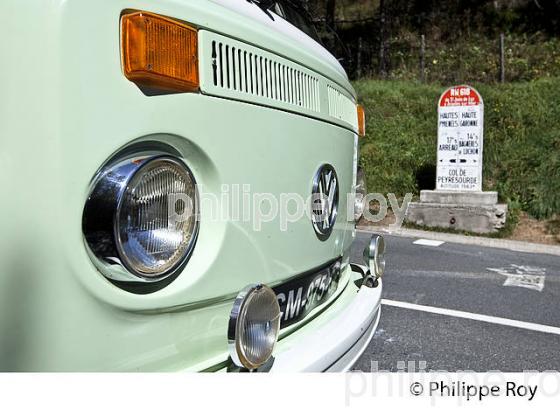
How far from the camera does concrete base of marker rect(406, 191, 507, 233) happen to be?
22.7 ft

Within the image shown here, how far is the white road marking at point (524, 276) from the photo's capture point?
14.4ft

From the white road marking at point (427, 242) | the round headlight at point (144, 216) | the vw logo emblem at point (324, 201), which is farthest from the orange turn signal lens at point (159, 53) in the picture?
the white road marking at point (427, 242)

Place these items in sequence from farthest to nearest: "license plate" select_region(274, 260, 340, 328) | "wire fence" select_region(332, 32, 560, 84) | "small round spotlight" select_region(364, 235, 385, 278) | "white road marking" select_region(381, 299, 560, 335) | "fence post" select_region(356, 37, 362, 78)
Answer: "fence post" select_region(356, 37, 362, 78), "wire fence" select_region(332, 32, 560, 84), "white road marking" select_region(381, 299, 560, 335), "small round spotlight" select_region(364, 235, 385, 278), "license plate" select_region(274, 260, 340, 328)

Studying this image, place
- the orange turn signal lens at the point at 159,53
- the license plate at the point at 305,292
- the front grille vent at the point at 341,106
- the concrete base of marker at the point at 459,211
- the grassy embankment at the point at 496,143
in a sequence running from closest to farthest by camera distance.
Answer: the orange turn signal lens at the point at 159,53, the license plate at the point at 305,292, the front grille vent at the point at 341,106, the concrete base of marker at the point at 459,211, the grassy embankment at the point at 496,143

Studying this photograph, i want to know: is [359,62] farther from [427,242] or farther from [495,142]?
[427,242]

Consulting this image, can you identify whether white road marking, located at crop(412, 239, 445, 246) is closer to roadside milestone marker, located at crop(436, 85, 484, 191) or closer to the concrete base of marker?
the concrete base of marker

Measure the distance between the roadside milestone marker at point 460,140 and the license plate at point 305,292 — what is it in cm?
596

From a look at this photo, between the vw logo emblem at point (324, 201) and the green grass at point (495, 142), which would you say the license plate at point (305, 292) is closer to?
the vw logo emblem at point (324, 201)

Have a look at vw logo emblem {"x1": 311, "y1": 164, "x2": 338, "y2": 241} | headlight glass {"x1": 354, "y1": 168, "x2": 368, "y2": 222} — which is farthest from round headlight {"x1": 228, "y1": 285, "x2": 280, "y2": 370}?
headlight glass {"x1": 354, "y1": 168, "x2": 368, "y2": 222}

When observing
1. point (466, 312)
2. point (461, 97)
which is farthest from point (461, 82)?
point (466, 312)

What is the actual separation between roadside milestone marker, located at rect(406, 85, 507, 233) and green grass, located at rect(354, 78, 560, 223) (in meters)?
0.83

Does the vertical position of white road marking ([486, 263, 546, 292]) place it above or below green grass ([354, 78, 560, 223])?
below

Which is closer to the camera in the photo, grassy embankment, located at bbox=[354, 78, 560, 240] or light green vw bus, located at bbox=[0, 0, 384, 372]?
light green vw bus, located at bbox=[0, 0, 384, 372]

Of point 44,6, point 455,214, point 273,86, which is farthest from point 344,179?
point 455,214
